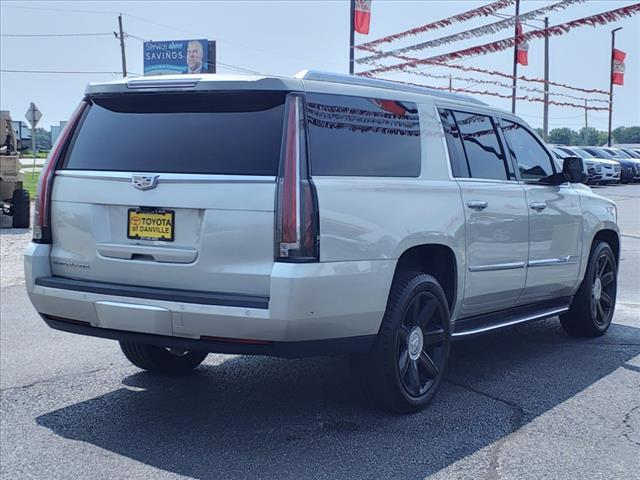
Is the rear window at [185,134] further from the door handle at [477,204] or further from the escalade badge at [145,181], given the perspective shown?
the door handle at [477,204]

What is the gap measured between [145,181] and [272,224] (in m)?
0.82

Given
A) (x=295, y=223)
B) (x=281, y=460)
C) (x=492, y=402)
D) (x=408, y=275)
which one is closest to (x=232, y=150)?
(x=295, y=223)

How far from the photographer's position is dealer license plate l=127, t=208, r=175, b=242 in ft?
14.6

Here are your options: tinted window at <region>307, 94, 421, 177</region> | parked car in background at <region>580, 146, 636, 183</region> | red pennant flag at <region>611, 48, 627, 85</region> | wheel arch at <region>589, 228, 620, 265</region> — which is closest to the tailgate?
tinted window at <region>307, 94, 421, 177</region>

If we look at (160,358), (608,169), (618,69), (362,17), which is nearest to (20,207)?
(362,17)

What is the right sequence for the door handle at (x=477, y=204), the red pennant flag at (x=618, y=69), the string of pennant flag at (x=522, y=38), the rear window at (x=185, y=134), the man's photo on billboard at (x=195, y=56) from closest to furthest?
the rear window at (x=185, y=134) < the door handle at (x=477, y=204) < the string of pennant flag at (x=522, y=38) < the red pennant flag at (x=618, y=69) < the man's photo on billboard at (x=195, y=56)

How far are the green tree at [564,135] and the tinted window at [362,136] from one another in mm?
88641

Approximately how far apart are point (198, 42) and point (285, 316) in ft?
149

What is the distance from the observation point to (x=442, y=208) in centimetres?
513

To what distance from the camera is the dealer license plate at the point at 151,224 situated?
4.46 metres

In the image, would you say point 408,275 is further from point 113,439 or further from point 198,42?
point 198,42

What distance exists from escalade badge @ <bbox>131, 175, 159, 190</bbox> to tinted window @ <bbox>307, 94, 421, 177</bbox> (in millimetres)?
873

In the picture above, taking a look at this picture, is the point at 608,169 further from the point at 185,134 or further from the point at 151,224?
the point at 151,224

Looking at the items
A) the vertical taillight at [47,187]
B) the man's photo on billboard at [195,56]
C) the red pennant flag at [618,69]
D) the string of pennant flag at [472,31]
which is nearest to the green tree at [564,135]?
the man's photo on billboard at [195,56]
